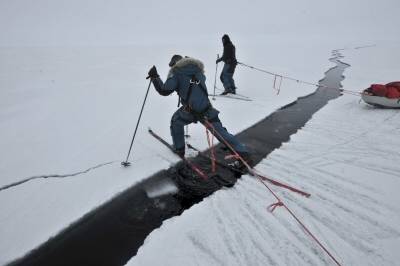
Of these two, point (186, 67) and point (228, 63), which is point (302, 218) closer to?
point (186, 67)

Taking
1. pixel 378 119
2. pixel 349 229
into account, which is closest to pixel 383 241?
pixel 349 229

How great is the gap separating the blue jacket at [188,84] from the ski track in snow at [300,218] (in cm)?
143

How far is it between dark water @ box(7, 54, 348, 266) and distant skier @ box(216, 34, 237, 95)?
432 cm

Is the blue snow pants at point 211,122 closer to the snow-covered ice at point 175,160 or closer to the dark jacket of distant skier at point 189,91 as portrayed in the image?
the dark jacket of distant skier at point 189,91

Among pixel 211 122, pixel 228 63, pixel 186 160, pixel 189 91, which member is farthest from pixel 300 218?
pixel 228 63

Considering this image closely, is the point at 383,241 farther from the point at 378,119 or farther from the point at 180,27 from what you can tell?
the point at 180,27

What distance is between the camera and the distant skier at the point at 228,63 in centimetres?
922

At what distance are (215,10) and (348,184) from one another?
213ft

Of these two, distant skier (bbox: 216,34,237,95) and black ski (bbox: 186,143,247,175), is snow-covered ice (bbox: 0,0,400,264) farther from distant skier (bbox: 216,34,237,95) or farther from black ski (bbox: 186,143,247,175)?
distant skier (bbox: 216,34,237,95)

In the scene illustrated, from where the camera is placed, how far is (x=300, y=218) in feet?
11.6

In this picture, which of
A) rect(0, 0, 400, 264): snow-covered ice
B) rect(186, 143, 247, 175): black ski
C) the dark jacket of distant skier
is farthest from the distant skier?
the dark jacket of distant skier

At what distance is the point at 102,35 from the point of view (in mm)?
33406

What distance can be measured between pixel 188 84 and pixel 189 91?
11 cm

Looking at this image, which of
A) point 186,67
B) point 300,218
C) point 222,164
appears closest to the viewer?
point 300,218
